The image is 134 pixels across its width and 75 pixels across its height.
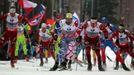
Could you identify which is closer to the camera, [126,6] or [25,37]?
[25,37]

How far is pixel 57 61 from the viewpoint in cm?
1948

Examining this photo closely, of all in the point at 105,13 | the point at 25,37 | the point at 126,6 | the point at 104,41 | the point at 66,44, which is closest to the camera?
the point at 66,44

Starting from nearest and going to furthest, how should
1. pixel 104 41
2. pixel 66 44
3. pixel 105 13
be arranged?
pixel 66 44, pixel 104 41, pixel 105 13

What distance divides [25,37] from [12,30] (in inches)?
235

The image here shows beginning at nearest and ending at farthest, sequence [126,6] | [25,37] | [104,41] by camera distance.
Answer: [104,41] < [25,37] < [126,6]

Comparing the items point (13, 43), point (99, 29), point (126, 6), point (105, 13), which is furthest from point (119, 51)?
point (126, 6)

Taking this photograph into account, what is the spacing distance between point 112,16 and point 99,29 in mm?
80112

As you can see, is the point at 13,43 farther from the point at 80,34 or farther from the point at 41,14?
the point at 41,14

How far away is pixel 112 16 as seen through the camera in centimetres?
9969

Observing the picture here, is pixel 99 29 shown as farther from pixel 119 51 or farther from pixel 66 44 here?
pixel 119 51

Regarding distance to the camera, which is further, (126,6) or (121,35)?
(126,6)

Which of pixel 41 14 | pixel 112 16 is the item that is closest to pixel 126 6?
pixel 112 16

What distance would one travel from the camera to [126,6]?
12538 centimetres

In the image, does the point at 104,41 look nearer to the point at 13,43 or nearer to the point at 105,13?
the point at 13,43
